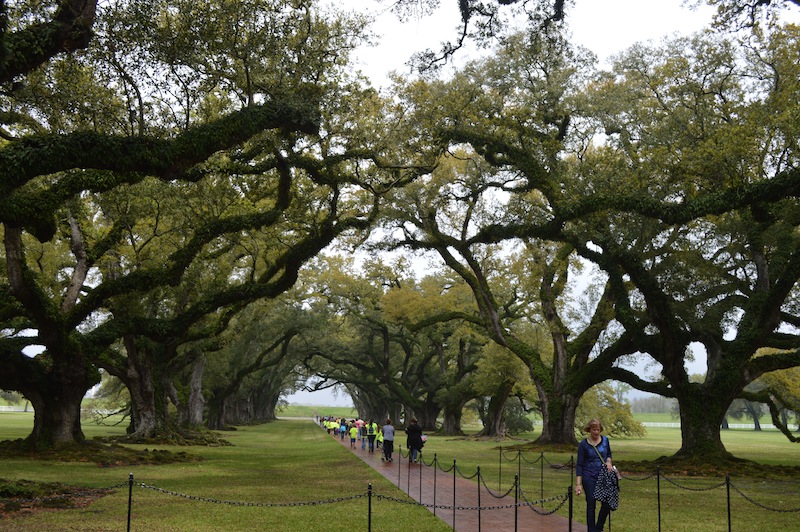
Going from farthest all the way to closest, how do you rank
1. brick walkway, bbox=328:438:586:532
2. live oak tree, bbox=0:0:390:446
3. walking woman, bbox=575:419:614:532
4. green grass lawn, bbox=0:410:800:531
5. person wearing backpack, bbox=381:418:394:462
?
person wearing backpack, bbox=381:418:394:462
live oak tree, bbox=0:0:390:446
green grass lawn, bbox=0:410:800:531
brick walkway, bbox=328:438:586:532
walking woman, bbox=575:419:614:532

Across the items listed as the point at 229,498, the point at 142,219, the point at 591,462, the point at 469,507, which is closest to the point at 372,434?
the point at 142,219

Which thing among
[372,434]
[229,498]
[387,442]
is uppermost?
[387,442]

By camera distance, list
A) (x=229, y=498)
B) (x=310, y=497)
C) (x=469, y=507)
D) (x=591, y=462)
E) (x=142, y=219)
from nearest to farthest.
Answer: (x=591, y=462), (x=469, y=507), (x=229, y=498), (x=310, y=497), (x=142, y=219)

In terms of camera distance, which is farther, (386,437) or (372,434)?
(372,434)

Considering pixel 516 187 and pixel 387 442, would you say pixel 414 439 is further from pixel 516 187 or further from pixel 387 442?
pixel 516 187

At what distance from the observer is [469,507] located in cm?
→ 1006

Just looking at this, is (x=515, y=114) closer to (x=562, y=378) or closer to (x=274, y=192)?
(x=274, y=192)

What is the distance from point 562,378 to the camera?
2933 centimetres

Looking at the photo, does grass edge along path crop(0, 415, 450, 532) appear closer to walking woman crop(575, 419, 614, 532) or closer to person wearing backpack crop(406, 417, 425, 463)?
person wearing backpack crop(406, 417, 425, 463)

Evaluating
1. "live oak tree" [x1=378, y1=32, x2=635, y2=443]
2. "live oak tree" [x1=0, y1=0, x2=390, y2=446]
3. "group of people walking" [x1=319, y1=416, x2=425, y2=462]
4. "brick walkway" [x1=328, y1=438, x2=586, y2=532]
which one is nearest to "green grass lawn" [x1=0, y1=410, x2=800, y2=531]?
"brick walkway" [x1=328, y1=438, x2=586, y2=532]

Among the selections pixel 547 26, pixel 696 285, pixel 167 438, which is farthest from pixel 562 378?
pixel 547 26

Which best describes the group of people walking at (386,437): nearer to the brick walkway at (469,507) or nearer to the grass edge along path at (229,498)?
the brick walkway at (469,507)

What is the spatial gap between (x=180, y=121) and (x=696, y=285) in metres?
16.6

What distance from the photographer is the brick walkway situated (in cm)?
961
